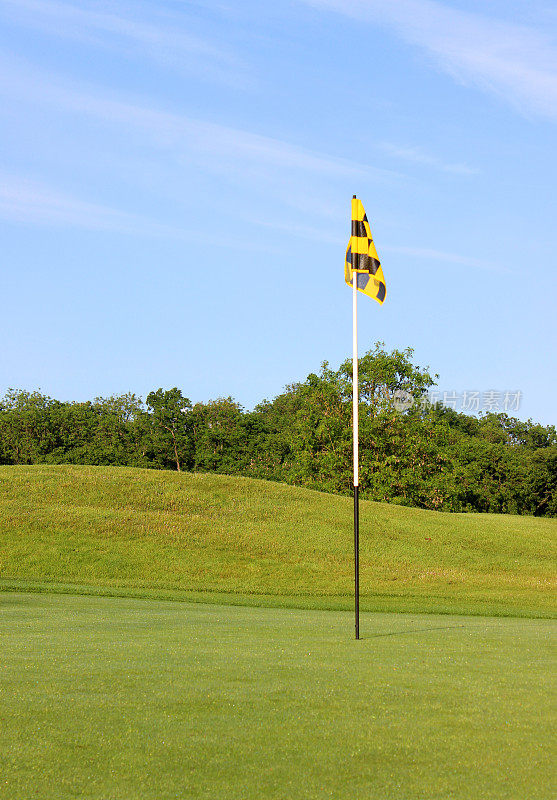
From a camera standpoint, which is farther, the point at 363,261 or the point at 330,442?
the point at 330,442

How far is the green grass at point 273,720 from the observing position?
4422 millimetres

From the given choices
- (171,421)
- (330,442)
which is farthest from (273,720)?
(171,421)

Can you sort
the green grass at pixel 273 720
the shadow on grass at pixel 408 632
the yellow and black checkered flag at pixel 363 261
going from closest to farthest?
the green grass at pixel 273 720 < the shadow on grass at pixel 408 632 < the yellow and black checkered flag at pixel 363 261

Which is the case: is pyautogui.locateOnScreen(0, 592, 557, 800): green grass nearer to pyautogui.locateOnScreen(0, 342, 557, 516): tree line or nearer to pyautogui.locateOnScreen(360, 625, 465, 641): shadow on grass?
pyautogui.locateOnScreen(360, 625, 465, 641): shadow on grass

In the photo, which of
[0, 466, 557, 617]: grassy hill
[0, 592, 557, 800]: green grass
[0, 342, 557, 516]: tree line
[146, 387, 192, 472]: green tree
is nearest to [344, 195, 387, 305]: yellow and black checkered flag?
[0, 592, 557, 800]: green grass

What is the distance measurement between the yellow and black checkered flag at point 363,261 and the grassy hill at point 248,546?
9.58 m

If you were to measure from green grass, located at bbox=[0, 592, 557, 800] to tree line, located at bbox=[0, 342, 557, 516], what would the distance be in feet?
146

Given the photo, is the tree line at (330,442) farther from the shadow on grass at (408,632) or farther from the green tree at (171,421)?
the shadow on grass at (408,632)

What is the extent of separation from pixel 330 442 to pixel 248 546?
2497cm

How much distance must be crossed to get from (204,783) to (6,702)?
2.30 metres

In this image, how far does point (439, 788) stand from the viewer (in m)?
4.39

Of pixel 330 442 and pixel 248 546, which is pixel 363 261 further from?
pixel 330 442

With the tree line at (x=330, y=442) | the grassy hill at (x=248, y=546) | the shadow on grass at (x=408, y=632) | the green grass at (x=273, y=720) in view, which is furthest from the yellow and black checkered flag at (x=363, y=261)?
the tree line at (x=330, y=442)

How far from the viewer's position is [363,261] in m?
12.3
